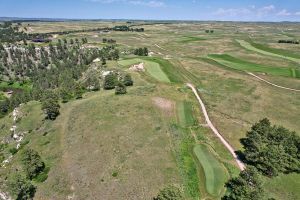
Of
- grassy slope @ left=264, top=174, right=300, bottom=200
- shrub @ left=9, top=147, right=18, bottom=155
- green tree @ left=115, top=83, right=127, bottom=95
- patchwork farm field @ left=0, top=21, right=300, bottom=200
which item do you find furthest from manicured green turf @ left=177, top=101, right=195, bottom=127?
shrub @ left=9, top=147, right=18, bottom=155

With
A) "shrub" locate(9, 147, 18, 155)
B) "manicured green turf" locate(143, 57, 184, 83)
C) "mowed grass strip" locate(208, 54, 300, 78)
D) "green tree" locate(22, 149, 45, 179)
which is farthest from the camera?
"mowed grass strip" locate(208, 54, 300, 78)

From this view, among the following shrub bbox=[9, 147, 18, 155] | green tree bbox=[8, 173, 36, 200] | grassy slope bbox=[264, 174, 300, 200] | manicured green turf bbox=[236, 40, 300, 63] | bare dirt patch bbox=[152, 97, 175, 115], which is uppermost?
manicured green turf bbox=[236, 40, 300, 63]

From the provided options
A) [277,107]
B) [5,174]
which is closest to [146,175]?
[5,174]

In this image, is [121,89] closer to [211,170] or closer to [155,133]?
[155,133]

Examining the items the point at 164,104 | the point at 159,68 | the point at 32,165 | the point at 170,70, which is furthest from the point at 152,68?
the point at 32,165

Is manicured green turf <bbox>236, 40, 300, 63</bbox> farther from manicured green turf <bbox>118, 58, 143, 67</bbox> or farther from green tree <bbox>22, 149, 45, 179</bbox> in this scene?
green tree <bbox>22, 149, 45, 179</bbox>

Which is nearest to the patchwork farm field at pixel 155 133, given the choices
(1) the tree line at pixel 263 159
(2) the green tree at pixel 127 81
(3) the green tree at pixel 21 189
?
(3) the green tree at pixel 21 189
